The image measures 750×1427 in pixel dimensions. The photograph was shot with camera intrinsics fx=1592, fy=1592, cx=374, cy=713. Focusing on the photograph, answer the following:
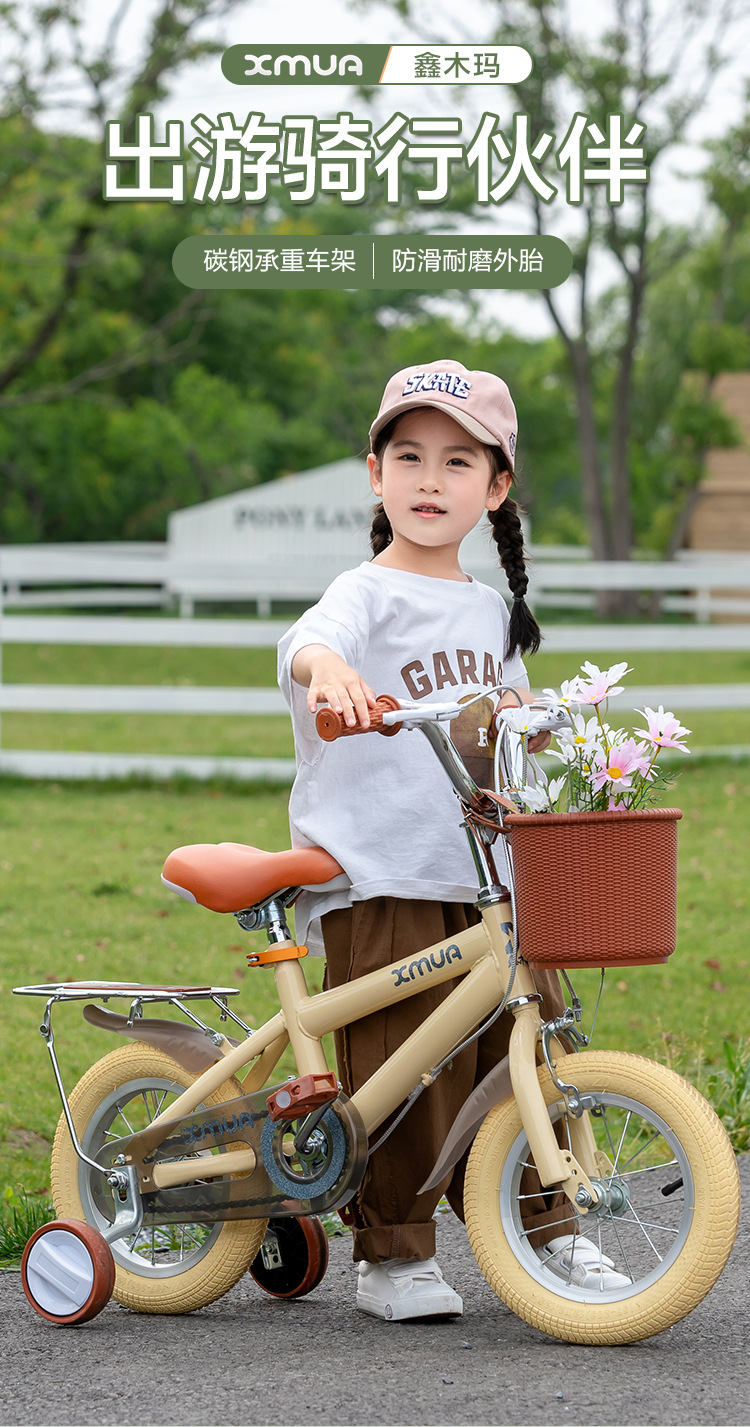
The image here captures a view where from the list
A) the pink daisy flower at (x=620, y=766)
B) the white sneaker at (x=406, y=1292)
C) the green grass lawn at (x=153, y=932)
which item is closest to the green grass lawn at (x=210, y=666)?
the green grass lawn at (x=153, y=932)

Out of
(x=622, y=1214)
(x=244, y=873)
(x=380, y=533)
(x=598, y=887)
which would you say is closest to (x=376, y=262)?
(x=380, y=533)

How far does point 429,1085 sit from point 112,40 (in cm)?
1519

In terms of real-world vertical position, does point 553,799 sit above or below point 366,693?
below

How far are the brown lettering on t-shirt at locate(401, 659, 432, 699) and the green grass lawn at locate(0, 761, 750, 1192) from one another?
70 centimetres

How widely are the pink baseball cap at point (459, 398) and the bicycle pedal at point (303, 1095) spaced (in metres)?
1.29

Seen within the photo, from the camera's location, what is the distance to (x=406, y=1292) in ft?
10.1

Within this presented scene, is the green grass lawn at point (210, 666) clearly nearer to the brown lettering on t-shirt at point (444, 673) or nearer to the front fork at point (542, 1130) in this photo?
the brown lettering on t-shirt at point (444, 673)

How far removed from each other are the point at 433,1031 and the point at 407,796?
456 millimetres

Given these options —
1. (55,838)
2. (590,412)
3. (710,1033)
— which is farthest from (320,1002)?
(590,412)

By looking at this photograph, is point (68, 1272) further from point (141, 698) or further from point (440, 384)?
point (141, 698)

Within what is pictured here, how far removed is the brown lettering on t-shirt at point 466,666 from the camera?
10.5ft

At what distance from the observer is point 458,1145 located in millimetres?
2969

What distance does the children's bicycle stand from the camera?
2.80 meters

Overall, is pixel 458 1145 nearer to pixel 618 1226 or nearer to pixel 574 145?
pixel 618 1226
